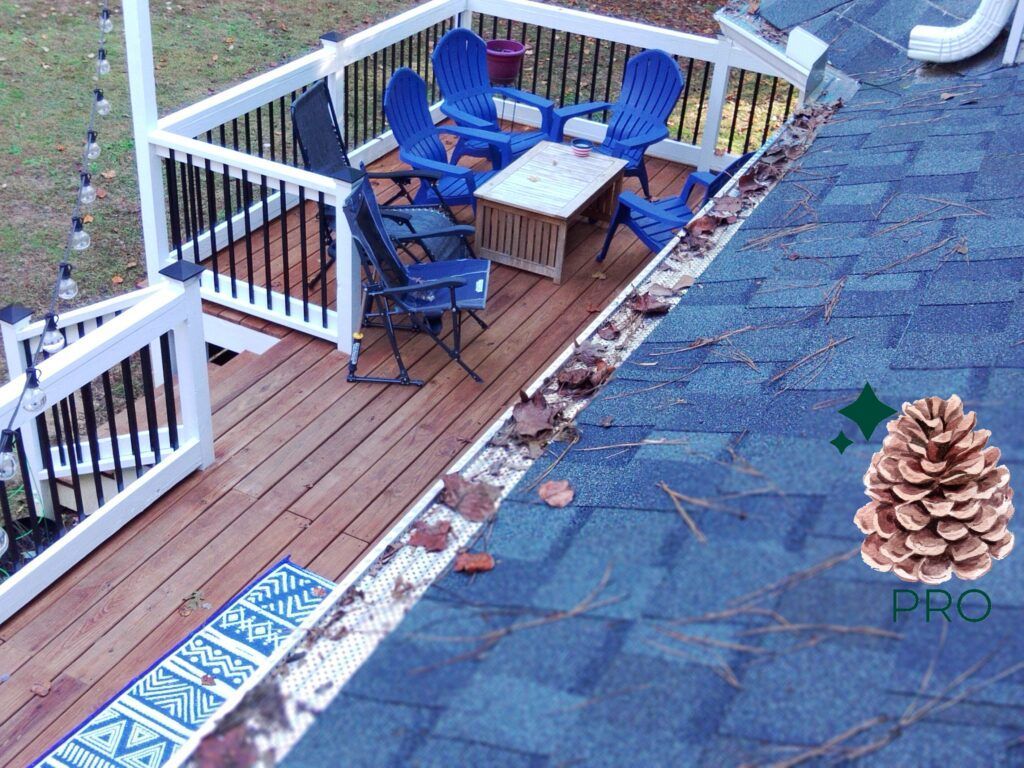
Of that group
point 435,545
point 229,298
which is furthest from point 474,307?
point 435,545

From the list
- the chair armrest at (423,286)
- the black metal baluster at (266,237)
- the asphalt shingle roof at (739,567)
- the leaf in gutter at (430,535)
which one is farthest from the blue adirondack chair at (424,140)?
the leaf in gutter at (430,535)

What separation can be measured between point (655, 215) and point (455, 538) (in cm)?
474

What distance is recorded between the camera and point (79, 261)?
312 inches

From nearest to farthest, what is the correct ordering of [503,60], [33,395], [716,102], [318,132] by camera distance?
[33,395], [318,132], [716,102], [503,60]

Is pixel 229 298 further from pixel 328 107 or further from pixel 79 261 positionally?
pixel 79 261

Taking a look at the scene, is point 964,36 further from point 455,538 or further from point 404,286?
point 455,538

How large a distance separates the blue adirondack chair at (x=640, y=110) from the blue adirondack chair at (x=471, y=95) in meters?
0.26

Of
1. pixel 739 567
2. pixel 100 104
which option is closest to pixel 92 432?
pixel 100 104

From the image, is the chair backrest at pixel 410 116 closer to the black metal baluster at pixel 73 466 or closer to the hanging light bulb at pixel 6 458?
the black metal baluster at pixel 73 466

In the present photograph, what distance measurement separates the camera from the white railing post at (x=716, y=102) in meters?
7.59

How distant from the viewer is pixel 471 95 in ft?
25.7

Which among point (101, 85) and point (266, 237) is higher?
point (266, 237)

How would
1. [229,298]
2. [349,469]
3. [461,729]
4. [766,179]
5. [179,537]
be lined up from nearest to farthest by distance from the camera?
[461,729] < [766,179] < [179,537] < [349,469] < [229,298]

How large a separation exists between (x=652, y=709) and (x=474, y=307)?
13.4ft
